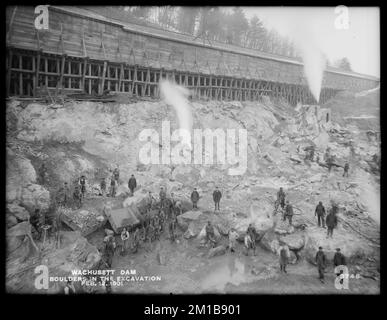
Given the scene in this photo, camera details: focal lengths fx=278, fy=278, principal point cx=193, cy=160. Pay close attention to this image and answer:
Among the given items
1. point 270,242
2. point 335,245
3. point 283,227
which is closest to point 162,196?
point 270,242

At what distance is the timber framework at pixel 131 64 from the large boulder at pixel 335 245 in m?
5.49

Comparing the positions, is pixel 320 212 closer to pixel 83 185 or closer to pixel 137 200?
pixel 137 200

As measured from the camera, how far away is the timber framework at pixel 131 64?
34.6 ft

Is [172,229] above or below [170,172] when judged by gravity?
below

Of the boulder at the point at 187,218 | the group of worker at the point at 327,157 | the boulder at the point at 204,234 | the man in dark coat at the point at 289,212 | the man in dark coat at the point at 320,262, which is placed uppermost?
the group of worker at the point at 327,157

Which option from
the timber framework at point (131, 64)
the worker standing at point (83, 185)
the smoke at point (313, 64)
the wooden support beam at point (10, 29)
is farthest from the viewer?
the smoke at point (313, 64)

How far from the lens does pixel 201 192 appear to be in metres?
10.7

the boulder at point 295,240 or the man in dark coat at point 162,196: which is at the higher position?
the man in dark coat at point 162,196

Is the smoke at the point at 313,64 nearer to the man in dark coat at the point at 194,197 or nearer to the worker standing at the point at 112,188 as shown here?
the man in dark coat at the point at 194,197

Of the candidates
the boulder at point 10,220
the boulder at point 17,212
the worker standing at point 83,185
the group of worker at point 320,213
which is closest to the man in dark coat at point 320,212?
the group of worker at point 320,213

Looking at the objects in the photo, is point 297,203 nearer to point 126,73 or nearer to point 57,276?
point 57,276

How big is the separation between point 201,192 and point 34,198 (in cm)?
571
